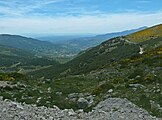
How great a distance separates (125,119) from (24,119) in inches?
269

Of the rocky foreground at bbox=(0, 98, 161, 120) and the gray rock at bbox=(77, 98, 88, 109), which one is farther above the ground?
the rocky foreground at bbox=(0, 98, 161, 120)

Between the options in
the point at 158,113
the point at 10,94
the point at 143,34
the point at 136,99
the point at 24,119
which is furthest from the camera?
the point at 143,34

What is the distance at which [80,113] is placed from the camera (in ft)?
83.0

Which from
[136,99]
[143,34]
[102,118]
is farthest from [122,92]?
[143,34]

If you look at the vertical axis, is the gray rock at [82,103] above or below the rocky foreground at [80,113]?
below

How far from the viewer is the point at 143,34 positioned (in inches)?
6166

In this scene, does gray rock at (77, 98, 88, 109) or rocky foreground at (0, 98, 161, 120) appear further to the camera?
gray rock at (77, 98, 88, 109)

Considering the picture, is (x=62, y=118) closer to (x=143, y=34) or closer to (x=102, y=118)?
(x=102, y=118)

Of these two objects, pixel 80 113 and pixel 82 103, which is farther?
pixel 82 103

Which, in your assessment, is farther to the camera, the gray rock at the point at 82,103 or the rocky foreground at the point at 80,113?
the gray rock at the point at 82,103

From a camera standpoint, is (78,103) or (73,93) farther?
(73,93)

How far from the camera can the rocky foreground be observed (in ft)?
68.7

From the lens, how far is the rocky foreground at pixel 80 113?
2095 centimetres

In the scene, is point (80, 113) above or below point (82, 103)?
above
